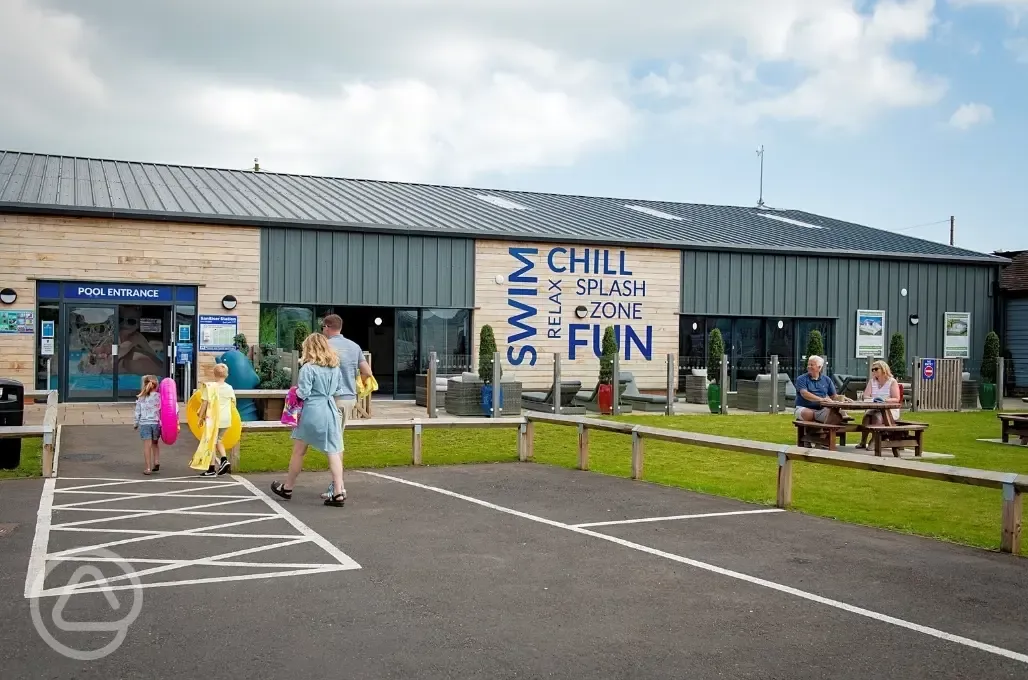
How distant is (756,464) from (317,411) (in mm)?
6586

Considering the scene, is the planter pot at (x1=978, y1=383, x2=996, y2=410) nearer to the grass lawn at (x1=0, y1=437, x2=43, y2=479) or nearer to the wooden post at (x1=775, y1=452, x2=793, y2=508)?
the wooden post at (x1=775, y1=452, x2=793, y2=508)

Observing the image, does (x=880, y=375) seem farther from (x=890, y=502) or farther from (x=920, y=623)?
(x=920, y=623)

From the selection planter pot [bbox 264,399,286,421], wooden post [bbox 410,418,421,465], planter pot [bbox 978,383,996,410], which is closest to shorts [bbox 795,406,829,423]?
wooden post [bbox 410,418,421,465]

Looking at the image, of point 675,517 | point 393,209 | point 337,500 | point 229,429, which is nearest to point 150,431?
point 229,429

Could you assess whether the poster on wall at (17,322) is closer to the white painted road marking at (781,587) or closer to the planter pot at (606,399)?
the planter pot at (606,399)

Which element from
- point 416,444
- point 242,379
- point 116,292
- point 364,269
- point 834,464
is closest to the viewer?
point 834,464

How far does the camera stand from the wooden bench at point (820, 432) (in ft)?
42.7

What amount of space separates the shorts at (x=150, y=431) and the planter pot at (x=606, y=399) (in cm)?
1199

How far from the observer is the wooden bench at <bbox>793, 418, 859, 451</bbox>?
1301 centimetres

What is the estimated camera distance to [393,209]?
27.1m

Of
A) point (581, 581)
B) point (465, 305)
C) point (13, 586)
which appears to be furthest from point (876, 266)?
point (13, 586)

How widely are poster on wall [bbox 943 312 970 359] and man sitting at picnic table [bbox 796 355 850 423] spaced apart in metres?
19.5

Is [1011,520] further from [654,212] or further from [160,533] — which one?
[654,212]

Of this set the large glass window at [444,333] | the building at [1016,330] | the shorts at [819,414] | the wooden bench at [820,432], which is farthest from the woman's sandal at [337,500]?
the building at [1016,330]
